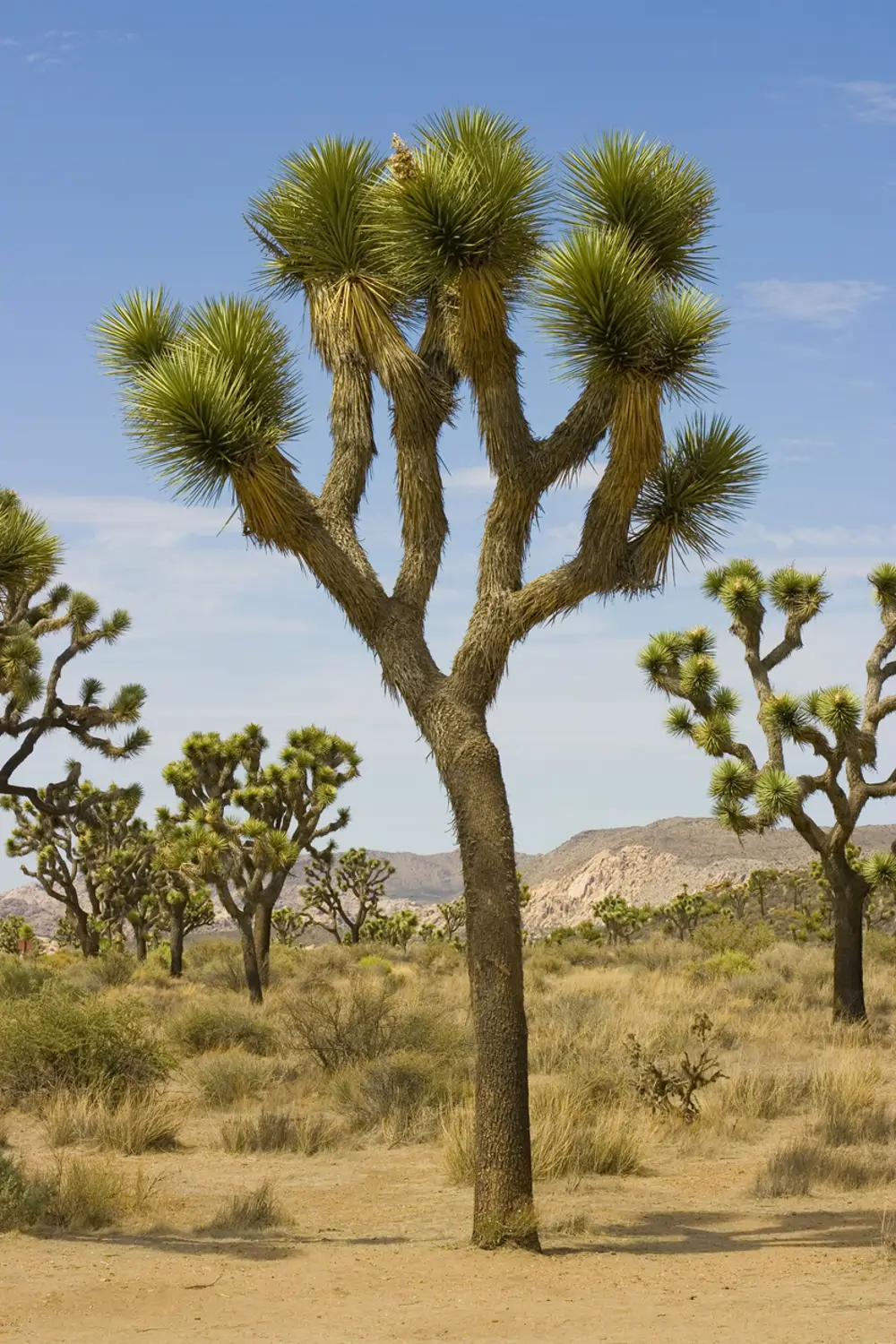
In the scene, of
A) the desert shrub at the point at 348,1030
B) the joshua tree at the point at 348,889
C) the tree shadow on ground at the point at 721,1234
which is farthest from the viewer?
the joshua tree at the point at 348,889

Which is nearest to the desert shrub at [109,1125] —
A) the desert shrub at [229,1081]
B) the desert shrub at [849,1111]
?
the desert shrub at [229,1081]

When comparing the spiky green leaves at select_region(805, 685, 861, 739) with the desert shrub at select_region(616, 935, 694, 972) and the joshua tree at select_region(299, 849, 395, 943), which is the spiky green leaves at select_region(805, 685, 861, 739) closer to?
the desert shrub at select_region(616, 935, 694, 972)

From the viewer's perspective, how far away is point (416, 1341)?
6.11 meters

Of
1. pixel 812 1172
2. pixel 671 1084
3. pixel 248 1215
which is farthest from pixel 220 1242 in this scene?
pixel 671 1084

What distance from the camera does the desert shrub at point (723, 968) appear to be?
78.4ft

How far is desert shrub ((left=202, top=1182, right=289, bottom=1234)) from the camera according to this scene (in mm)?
8719

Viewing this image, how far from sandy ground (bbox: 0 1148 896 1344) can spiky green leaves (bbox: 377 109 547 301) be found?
5.86 m

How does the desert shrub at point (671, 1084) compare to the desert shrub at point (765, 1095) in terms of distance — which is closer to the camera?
the desert shrub at point (671, 1084)

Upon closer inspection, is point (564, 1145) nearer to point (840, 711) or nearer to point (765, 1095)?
point (765, 1095)

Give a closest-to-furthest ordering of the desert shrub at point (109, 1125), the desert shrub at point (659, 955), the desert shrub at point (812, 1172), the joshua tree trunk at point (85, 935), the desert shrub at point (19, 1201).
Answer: the desert shrub at point (19, 1201) < the desert shrub at point (812, 1172) < the desert shrub at point (109, 1125) < the desert shrub at point (659, 955) < the joshua tree trunk at point (85, 935)

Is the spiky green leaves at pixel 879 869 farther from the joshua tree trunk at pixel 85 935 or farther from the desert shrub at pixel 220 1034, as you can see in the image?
the joshua tree trunk at pixel 85 935

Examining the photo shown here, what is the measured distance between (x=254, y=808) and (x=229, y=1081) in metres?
10.5

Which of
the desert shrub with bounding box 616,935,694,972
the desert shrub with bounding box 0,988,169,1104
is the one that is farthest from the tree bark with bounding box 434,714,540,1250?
the desert shrub with bounding box 616,935,694,972

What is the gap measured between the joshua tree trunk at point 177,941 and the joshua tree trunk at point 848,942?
50.7 feet
